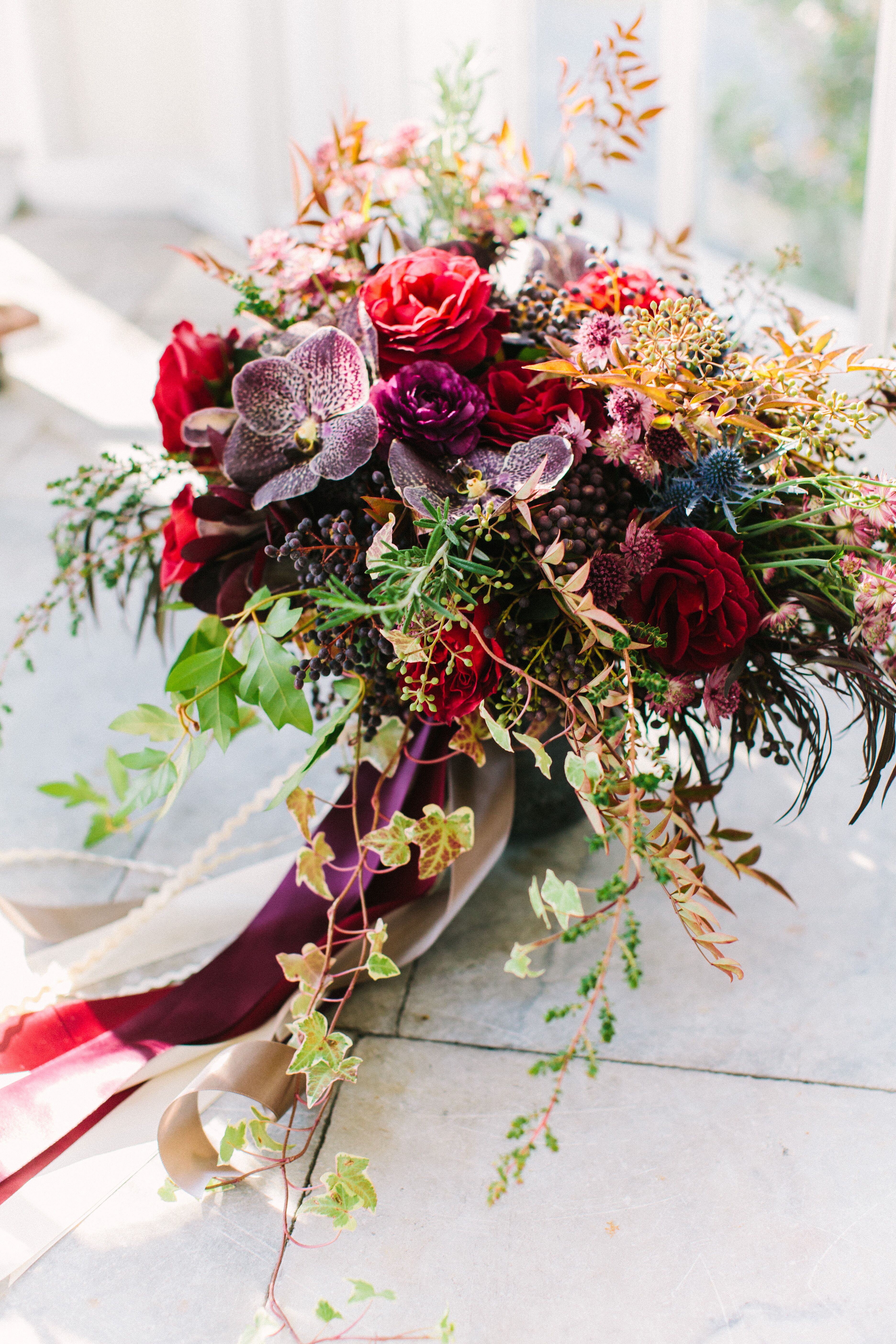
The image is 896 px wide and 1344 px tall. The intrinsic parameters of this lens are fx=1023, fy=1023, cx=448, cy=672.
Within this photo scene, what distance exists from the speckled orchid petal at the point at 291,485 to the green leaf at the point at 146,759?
191 mm

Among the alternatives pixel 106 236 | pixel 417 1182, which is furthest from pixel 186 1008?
pixel 106 236

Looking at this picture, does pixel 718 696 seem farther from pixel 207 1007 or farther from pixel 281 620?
pixel 207 1007

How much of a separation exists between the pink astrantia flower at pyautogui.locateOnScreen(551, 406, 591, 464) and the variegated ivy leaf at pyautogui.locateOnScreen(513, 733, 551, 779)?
0.19 metres

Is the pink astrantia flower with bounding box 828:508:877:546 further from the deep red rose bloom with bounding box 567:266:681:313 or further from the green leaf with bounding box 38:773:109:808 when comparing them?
the green leaf with bounding box 38:773:109:808

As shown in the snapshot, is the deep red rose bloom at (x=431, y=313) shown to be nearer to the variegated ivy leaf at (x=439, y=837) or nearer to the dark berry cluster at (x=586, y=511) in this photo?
the dark berry cluster at (x=586, y=511)

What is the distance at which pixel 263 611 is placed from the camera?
2.60 feet

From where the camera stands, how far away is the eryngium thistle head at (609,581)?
2.16 feet

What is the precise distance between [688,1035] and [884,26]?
102 cm

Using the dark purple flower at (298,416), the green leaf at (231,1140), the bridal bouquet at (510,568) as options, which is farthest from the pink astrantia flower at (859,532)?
the green leaf at (231,1140)

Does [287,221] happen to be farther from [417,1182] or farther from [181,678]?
[417,1182]

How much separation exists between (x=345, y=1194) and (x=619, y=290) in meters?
0.67

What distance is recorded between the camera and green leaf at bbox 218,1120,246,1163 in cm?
63

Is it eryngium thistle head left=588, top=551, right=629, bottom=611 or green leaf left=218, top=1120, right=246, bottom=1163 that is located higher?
eryngium thistle head left=588, top=551, right=629, bottom=611

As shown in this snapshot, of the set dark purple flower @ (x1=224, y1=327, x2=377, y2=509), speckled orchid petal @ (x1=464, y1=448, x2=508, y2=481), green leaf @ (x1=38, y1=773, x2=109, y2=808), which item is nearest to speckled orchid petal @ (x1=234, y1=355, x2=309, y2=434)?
dark purple flower @ (x1=224, y1=327, x2=377, y2=509)
